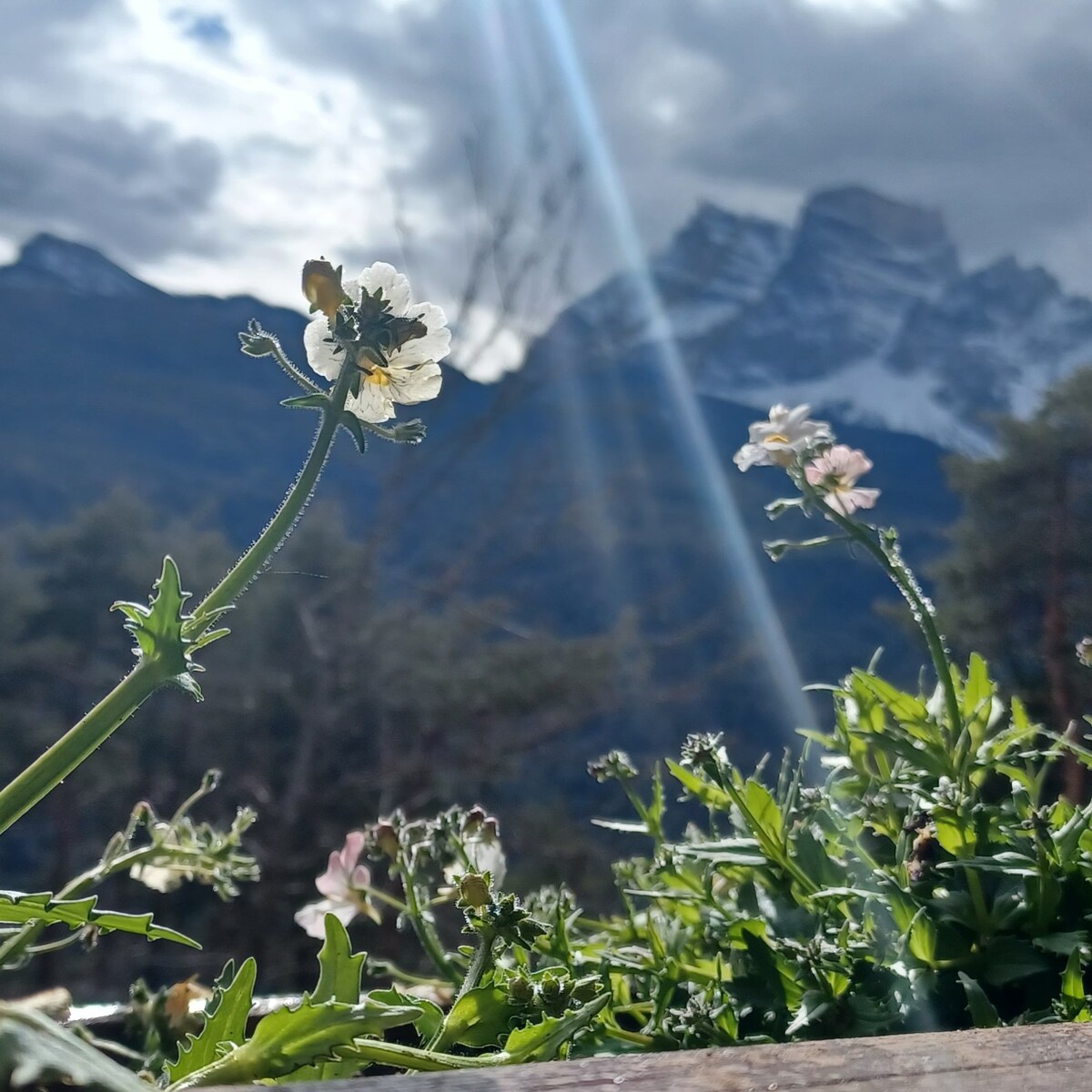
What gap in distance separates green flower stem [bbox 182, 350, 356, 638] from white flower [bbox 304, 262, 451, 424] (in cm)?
1

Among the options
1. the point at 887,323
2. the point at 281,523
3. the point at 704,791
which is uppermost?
the point at 887,323

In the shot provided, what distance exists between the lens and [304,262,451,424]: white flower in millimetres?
609

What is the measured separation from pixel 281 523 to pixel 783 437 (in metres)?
0.46

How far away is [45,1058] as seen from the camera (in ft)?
1.00

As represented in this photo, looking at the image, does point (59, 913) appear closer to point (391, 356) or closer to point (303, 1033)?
point (303, 1033)

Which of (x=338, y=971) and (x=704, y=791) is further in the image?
(x=704, y=791)

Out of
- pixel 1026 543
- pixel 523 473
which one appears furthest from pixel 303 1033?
pixel 523 473

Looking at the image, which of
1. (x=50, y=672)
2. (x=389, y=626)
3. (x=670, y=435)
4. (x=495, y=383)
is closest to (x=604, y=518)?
(x=495, y=383)

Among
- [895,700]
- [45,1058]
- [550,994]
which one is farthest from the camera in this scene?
[895,700]

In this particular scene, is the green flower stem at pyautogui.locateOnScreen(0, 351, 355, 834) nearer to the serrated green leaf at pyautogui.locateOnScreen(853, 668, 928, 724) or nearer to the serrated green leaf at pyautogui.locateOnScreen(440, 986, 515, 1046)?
the serrated green leaf at pyautogui.locateOnScreen(440, 986, 515, 1046)

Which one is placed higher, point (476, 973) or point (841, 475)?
point (841, 475)

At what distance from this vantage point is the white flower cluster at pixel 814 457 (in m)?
0.83

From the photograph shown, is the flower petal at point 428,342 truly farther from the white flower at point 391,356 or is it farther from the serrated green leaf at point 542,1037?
the serrated green leaf at point 542,1037

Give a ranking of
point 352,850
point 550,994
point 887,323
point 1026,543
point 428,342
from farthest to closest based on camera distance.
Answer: point 887,323, point 1026,543, point 352,850, point 428,342, point 550,994
